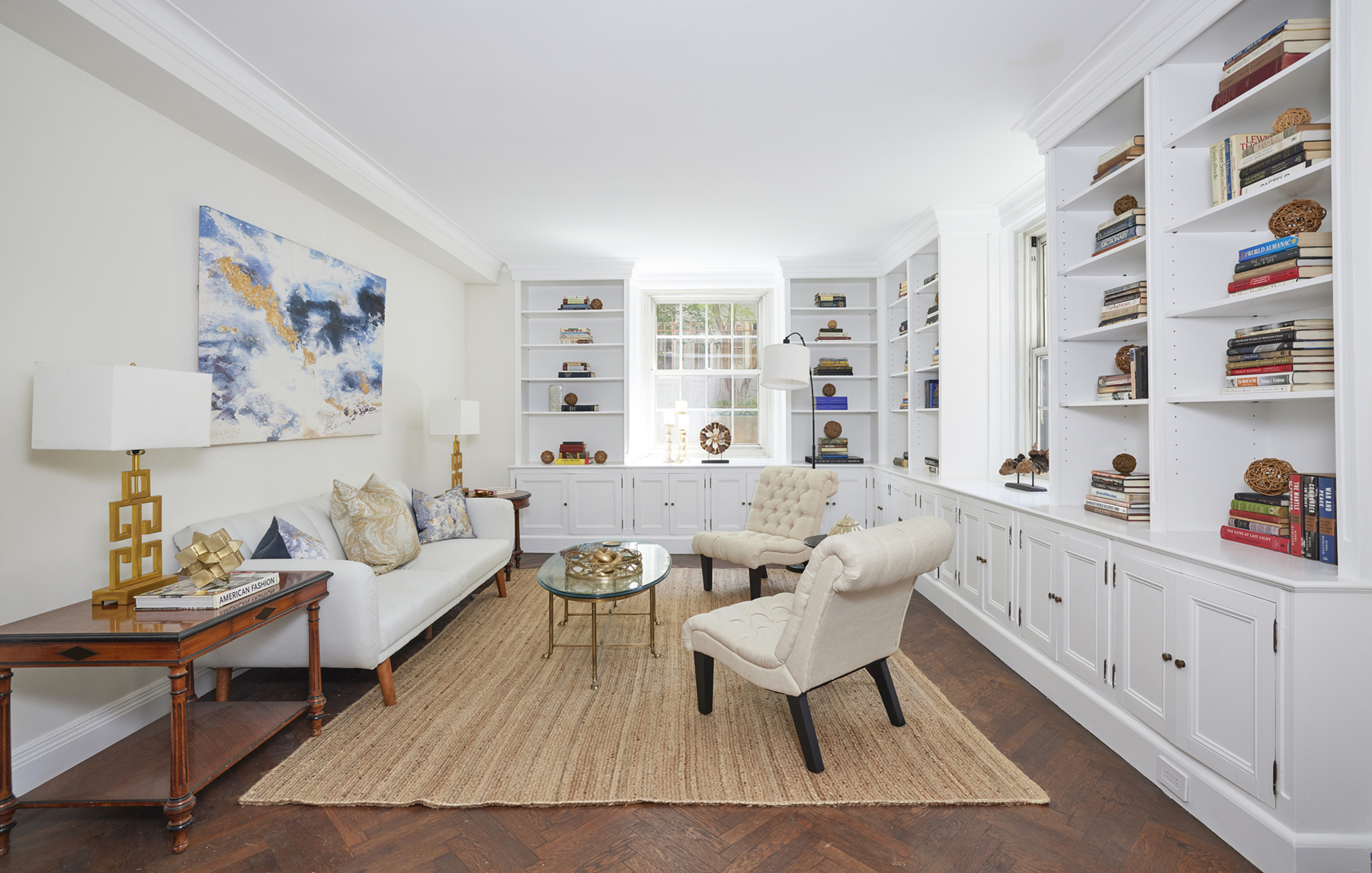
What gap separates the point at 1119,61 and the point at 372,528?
4.20 m

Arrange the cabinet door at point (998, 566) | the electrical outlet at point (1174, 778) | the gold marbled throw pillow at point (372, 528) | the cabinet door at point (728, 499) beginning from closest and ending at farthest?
the electrical outlet at point (1174, 778) < the cabinet door at point (998, 566) < the gold marbled throw pillow at point (372, 528) < the cabinet door at point (728, 499)

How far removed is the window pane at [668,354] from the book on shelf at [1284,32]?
14.9 ft

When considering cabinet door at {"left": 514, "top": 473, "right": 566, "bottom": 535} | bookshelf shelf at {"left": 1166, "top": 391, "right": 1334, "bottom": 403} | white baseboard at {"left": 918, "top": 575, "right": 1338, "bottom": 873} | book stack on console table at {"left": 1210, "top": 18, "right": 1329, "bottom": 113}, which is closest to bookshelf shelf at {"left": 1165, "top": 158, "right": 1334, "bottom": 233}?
book stack on console table at {"left": 1210, "top": 18, "right": 1329, "bottom": 113}

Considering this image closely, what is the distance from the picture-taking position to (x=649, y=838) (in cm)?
179

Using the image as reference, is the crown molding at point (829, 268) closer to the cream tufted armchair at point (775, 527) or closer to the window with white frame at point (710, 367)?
the window with white frame at point (710, 367)

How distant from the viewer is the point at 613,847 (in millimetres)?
1751

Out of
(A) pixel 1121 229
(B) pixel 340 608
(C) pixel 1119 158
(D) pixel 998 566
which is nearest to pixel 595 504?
(B) pixel 340 608

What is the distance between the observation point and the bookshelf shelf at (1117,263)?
2400mm

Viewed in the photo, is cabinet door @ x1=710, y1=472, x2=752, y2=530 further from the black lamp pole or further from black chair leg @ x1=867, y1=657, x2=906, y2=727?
black chair leg @ x1=867, y1=657, x2=906, y2=727

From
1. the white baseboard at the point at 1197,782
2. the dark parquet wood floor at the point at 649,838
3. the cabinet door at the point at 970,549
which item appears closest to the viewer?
the white baseboard at the point at 1197,782

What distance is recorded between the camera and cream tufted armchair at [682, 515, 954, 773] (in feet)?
6.38

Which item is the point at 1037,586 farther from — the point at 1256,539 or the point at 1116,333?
the point at 1116,333

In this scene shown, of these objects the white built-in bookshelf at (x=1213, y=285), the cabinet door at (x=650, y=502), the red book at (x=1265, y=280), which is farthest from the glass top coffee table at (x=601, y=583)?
the red book at (x=1265, y=280)

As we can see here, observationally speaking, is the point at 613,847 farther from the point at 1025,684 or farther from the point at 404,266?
the point at 404,266
